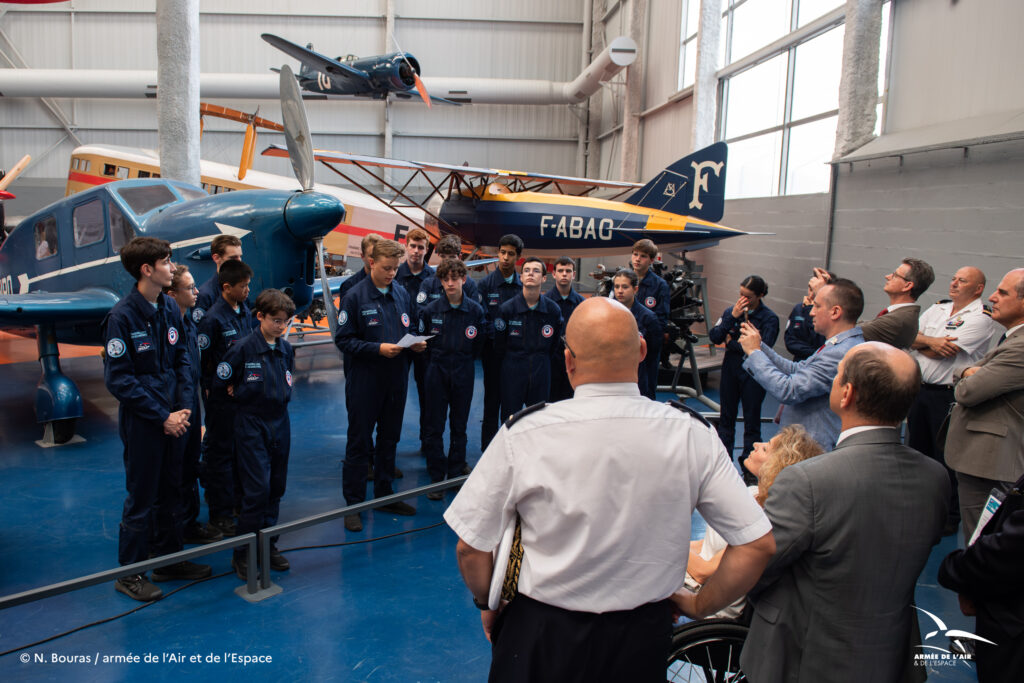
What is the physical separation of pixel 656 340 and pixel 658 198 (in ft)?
17.9

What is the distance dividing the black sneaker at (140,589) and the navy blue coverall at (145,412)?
13 cm

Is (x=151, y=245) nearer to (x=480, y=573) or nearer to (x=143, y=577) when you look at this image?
(x=143, y=577)

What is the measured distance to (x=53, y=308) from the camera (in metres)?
5.64

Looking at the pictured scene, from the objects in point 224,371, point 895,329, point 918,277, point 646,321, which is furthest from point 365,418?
point 918,277

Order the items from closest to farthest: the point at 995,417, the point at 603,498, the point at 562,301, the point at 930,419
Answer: the point at 603,498 → the point at 995,417 → the point at 930,419 → the point at 562,301

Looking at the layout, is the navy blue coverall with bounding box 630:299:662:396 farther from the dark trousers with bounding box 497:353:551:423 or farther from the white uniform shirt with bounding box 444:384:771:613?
the white uniform shirt with bounding box 444:384:771:613

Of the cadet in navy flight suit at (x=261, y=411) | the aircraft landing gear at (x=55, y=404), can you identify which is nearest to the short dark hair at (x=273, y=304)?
the cadet in navy flight suit at (x=261, y=411)

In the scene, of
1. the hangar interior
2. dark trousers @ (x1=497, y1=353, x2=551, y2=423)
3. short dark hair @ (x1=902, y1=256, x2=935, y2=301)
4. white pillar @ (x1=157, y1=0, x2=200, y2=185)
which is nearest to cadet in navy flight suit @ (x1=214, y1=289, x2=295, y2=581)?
the hangar interior

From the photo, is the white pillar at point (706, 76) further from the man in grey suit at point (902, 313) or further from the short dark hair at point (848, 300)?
the short dark hair at point (848, 300)

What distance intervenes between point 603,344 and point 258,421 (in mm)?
2566

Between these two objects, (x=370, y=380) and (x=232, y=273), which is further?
(x=370, y=380)

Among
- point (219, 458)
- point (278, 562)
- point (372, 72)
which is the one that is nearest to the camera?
point (278, 562)

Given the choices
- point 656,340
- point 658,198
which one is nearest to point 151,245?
point 656,340

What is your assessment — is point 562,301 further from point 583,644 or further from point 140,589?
point 583,644
